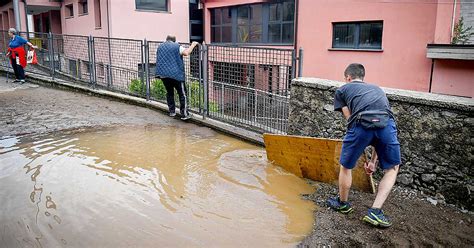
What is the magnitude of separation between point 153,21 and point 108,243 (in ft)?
66.0

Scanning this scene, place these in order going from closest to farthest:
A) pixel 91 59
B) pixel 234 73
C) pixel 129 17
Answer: pixel 234 73 → pixel 91 59 → pixel 129 17

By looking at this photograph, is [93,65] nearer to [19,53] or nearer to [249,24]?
[19,53]

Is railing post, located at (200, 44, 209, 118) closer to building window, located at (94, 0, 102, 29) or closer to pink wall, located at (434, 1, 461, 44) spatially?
pink wall, located at (434, 1, 461, 44)

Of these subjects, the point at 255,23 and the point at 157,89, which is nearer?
the point at 157,89

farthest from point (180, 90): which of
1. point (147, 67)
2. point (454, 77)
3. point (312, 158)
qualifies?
point (454, 77)

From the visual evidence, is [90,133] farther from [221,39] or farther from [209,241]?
[221,39]

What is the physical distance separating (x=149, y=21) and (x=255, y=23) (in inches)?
237

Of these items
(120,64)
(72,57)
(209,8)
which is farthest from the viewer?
(209,8)

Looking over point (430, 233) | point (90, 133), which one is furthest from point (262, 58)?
point (430, 233)

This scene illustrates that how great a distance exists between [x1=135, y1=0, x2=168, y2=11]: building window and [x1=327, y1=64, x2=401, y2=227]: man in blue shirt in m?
19.6

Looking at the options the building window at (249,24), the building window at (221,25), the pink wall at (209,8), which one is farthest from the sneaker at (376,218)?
the building window at (221,25)

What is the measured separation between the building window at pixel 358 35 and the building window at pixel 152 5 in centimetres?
1042

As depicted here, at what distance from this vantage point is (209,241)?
11.4 feet

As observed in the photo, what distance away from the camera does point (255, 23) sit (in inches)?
819
